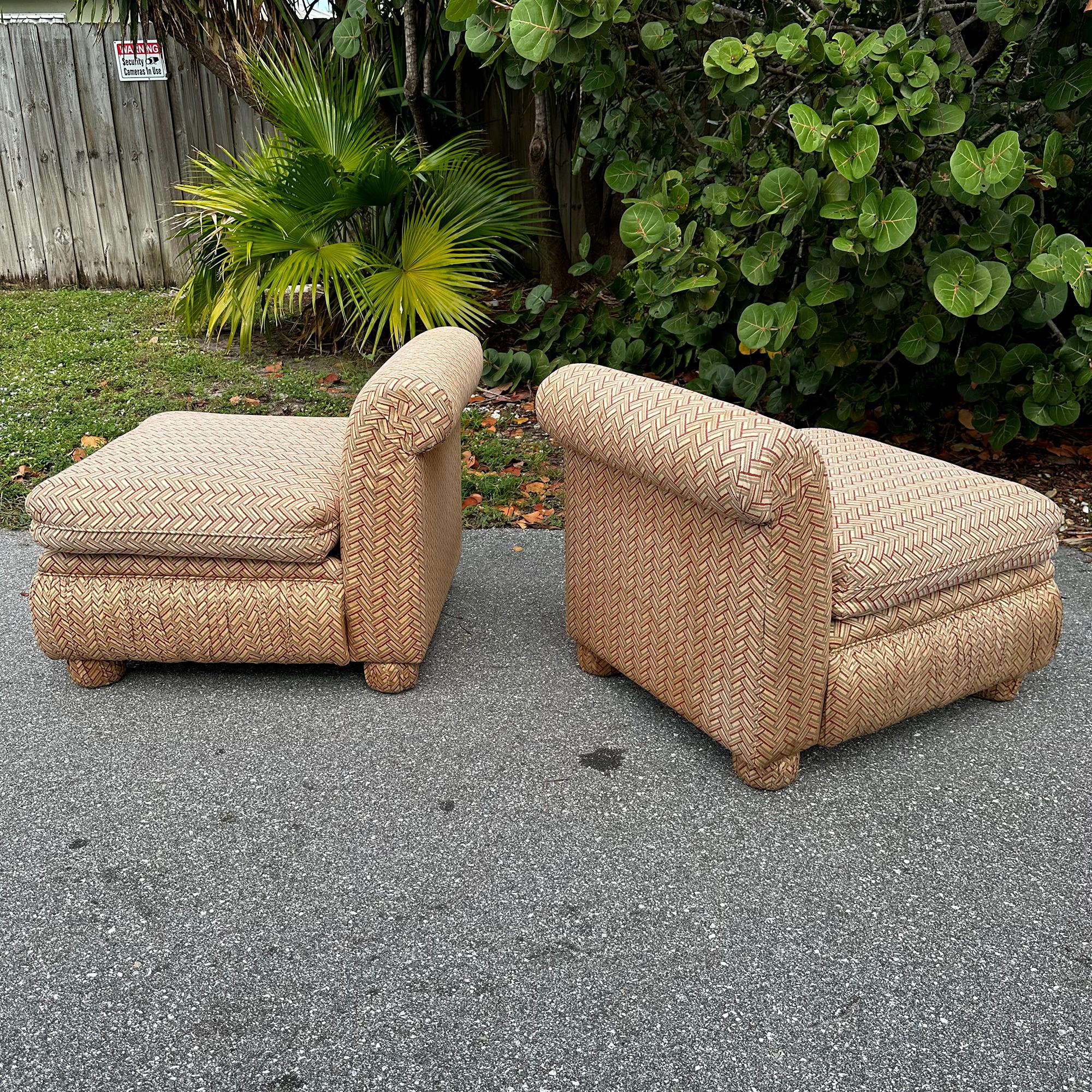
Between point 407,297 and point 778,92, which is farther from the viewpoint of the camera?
point 407,297

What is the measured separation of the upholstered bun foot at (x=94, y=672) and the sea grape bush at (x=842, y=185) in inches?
81.5

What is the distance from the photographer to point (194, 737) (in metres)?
2.74

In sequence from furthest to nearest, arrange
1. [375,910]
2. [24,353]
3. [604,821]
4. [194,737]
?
[24,353] → [194,737] → [604,821] → [375,910]

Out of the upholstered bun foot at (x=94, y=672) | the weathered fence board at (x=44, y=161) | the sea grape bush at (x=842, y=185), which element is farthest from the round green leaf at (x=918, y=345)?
the weathered fence board at (x=44, y=161)

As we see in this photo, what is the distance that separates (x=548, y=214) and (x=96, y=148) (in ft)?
11.6

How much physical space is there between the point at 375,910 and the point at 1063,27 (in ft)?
12.4

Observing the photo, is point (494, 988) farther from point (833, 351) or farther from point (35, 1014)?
point (833, 351)

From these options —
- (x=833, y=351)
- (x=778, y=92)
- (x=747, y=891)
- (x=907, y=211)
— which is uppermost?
(x=778, y=92)

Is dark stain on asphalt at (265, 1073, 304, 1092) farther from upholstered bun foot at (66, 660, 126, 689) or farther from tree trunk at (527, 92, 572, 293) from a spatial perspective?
tree trunk at (527, 92, 572, 293)

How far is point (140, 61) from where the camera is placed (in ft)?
23.1

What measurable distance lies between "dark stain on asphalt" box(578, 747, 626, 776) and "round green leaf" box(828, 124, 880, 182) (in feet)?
5.54

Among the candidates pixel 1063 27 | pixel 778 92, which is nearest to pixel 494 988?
pixel 778 92

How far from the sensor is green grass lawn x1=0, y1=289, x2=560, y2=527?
14.8 feet

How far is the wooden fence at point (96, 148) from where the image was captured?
7.09m
